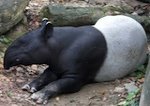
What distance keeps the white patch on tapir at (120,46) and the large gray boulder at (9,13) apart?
1.42 m

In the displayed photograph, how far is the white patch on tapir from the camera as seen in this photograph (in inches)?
276

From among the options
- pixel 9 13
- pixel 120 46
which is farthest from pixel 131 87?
pixel 9 13

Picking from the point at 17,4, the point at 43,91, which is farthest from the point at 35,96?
the point at 17,4

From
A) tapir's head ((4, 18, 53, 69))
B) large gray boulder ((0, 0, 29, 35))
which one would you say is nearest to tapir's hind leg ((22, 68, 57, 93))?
tapir's head ((4, 18, 53, 69))

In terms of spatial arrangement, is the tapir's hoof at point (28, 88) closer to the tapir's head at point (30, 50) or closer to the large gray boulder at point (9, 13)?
the tapir's head at point (30, 50)

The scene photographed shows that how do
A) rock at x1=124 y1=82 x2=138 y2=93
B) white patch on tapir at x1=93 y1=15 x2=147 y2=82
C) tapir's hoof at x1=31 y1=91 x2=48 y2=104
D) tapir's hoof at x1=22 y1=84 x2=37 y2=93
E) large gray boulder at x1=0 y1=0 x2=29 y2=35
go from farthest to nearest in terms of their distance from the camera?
large gray boulder at x1=0 y1=0 x2=29 y2=35 → white patch on tapir at x1=93 y1=15 x2=147 y2=82 → rock at x1=124 y1=82 x2=138 y2=93 → tapir's hoof at x1=22 y1=84 x2=37 y2=93 → tapir's hoof at x1=31 y1=91 x2=48 y2=104

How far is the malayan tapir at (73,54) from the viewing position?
6652mm

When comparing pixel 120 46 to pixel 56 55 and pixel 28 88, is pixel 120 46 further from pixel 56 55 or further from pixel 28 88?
pixel 28 88

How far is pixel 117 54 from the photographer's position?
7.05 meters

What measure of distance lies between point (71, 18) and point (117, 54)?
149 centimetres

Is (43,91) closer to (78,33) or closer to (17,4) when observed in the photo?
(78,33)

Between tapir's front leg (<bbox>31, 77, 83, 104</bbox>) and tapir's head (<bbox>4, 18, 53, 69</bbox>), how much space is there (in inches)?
14.5

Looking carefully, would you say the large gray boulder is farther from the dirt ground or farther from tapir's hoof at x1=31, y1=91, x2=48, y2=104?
tapir's hoof at x1=31, y1=91, x2=48, y2=104

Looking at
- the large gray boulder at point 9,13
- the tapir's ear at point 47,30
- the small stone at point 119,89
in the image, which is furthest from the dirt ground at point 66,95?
the large gray boulder at point 9,13
